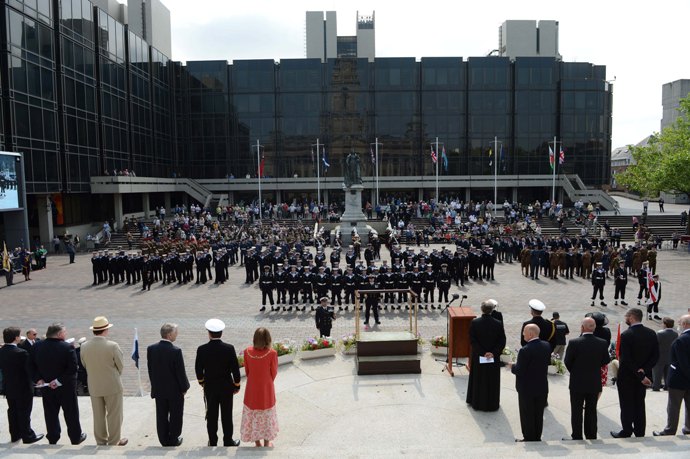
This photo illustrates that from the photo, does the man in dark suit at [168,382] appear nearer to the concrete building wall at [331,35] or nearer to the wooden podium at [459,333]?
the wooden podium at [459,333]

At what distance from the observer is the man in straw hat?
6797mm

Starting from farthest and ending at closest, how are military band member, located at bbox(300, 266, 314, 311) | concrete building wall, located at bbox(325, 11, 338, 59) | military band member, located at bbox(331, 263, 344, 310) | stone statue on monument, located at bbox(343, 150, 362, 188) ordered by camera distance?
1. concrete building wall, located at bbox(325, 11, 338, 59)
2. stone statue on monument, located at bbox(343, 150, 362, 188)
3. military band member, located at bbox(300, 266, 314, 311)
4. military band member, located at bbox(331, 263, 344, 310)

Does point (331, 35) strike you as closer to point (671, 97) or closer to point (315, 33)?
point (315, 33)

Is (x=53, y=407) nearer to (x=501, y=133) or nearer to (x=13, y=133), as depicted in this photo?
(x=13, y=133)

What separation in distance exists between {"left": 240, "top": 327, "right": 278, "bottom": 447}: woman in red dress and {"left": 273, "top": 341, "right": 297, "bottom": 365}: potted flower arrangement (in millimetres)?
4063

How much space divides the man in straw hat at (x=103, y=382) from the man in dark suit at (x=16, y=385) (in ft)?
2.75

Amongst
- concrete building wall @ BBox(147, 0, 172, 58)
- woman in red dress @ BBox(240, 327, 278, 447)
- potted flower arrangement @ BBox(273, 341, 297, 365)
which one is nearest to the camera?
woman in red dress @ BBox(240, 327, 278, 447)

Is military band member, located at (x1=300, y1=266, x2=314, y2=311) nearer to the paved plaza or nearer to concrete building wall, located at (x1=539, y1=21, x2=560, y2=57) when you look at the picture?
the paved plaza

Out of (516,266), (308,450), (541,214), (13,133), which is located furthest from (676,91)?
(308,450)

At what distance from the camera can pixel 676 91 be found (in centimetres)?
7550

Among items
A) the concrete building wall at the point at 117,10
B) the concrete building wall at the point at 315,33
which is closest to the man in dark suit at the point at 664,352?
the concrete building wall at the point at 117,10

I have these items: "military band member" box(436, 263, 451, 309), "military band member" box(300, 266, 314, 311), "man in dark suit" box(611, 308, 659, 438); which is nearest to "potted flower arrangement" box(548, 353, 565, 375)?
"man in dark suit" box(611, 308, 659, 438)

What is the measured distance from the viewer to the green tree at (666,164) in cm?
3650

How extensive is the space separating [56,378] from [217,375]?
84.8 inches
